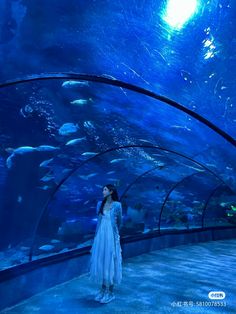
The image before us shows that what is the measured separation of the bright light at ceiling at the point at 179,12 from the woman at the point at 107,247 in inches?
131

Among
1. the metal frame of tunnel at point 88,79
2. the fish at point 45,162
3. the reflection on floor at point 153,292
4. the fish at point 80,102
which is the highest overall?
the fish at point 45,162

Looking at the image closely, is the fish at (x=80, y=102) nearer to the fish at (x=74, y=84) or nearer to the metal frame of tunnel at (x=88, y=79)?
the fish at (x=74, y=84)

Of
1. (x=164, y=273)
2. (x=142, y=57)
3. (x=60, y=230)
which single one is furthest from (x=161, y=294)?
(x=60, y=230)

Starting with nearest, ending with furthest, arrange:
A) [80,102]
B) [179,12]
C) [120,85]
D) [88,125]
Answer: [179,12] → [120,85] → [80,102] → [88,125]

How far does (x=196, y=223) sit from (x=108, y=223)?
34.0 meters

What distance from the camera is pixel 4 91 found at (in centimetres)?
725

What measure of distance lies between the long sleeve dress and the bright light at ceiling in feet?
11.6

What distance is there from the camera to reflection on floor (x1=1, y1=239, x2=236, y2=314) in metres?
5.64

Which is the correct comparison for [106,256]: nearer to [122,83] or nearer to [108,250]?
[108,250]

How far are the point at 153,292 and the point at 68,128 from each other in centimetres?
555

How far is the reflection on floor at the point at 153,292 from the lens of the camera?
5.64 metres

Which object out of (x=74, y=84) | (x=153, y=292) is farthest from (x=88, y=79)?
(x=153, y=292)

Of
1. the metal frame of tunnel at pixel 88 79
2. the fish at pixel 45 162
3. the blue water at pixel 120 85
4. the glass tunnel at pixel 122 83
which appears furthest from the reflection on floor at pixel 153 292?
the fish at pixel 45 162

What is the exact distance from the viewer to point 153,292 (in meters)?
6.79
